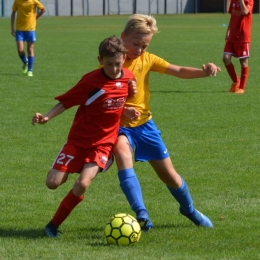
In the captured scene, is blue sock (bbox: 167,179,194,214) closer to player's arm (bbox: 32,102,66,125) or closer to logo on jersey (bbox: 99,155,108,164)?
logo on jersey (bbox: 99,155,108,164)

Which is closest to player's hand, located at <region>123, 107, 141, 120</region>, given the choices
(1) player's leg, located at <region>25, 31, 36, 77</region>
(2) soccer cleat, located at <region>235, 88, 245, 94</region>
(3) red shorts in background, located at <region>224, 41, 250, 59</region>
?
(2) soccer cleat, located at <region>235, 88, 245, 94</region>

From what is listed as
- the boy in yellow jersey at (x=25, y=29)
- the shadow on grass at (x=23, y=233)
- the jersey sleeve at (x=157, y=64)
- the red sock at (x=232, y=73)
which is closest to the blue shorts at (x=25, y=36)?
the boy in yellow jersey at (x=25, y=29)

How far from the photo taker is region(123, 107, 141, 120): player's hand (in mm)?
5539

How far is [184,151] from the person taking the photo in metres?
8.84

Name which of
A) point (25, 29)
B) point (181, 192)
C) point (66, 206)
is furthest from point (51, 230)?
point (25, 29)

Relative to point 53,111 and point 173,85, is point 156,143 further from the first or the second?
point 173,85

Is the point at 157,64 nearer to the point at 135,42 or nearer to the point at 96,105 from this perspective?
the point at 135,42

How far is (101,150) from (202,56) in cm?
1700

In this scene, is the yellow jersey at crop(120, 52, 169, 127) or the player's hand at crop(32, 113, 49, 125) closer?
the player's hand at crop(32, 113, 49, 125)

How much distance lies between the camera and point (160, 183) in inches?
289

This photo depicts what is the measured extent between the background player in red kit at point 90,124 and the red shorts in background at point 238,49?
9.02 metres

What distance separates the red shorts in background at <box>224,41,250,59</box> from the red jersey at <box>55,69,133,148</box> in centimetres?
902

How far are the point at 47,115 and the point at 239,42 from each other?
946cm

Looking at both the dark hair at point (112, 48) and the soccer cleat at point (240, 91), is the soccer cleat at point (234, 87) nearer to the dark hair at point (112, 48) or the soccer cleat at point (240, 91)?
the soccer cleat at point (240, 91)
